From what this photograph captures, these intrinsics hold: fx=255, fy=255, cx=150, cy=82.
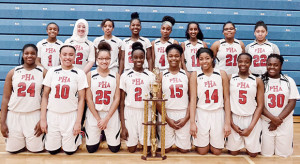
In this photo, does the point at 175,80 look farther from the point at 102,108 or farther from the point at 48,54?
the point at 48,54

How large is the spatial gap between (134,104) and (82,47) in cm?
118

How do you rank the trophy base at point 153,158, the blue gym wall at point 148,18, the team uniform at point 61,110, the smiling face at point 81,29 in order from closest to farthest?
the trophy base at point 153,158 < the team uniform at point 61,110 < the smiling face at point 81,29 < the blue gym wall at point 148,18

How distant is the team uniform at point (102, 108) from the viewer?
2816 mm

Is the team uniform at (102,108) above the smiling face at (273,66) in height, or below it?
below

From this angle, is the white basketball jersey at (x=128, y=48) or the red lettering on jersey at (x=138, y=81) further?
the white basketball jersey at (x=128, y=48)

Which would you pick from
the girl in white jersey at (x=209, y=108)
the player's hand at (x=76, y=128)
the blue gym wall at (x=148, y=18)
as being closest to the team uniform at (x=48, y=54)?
the player's hand at (x=76, y=128)

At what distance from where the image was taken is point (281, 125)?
2.84 metres

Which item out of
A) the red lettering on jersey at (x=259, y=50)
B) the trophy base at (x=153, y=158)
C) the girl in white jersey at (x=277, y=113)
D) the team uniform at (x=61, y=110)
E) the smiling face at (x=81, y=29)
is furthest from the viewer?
the red lettering on jersey at (x=259, y=50)

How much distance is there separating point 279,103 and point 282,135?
13.9 inches

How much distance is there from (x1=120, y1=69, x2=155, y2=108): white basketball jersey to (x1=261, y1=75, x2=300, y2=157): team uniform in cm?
134

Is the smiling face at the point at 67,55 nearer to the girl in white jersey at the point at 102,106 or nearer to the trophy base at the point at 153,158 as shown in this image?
the girl in white jersey at the point at 102,106

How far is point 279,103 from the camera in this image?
112 inches

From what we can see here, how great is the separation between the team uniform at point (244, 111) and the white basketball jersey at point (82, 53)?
188 cm

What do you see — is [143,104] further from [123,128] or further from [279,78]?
[279,78]
